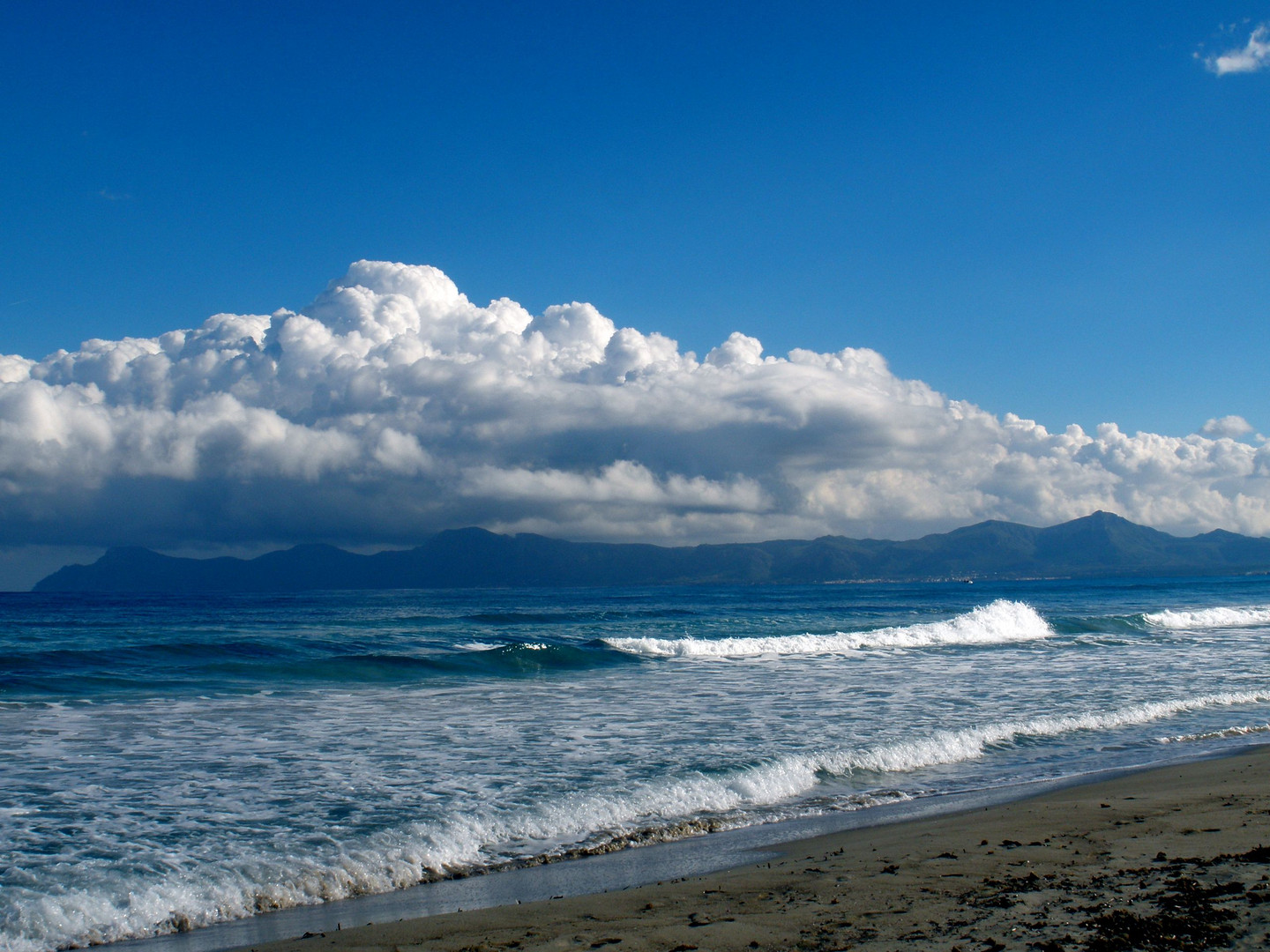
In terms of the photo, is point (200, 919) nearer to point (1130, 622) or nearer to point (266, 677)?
point (266, 677)

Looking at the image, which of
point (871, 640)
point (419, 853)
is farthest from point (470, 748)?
point (871, 640)

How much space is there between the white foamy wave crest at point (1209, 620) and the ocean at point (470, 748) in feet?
43.1

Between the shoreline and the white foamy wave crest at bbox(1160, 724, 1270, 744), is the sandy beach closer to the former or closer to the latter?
the shoreline

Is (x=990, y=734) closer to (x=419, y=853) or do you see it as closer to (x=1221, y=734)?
(x=1221, y=734)

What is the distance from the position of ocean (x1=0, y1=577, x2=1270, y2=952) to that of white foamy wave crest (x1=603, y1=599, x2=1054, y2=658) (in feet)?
4.00

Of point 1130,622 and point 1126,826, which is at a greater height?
point 1126,826

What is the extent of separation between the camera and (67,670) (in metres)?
23.7

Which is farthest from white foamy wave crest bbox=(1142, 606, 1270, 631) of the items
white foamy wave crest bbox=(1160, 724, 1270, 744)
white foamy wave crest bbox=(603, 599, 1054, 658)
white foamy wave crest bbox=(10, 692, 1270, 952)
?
white foamy wave crest bbox=(10, 692, 1270, 952)

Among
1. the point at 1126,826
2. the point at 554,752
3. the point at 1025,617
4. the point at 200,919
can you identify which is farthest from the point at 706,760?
the point at 1025,617

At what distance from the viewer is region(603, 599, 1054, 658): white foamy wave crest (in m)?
31.7

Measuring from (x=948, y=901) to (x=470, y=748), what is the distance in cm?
863

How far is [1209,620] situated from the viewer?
148 feet

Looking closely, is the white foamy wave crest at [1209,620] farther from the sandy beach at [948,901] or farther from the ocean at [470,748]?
the sandy beach at [948,901]

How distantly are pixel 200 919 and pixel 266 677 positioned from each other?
1803cm
